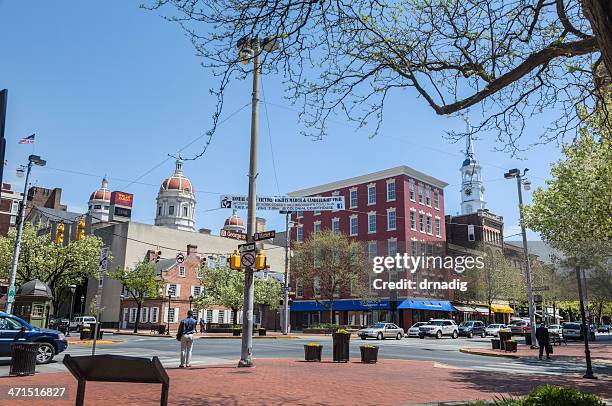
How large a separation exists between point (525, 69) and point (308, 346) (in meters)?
12.9

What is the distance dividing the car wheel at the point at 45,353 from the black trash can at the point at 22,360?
3.23m

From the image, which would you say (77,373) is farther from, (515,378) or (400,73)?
(515,378)

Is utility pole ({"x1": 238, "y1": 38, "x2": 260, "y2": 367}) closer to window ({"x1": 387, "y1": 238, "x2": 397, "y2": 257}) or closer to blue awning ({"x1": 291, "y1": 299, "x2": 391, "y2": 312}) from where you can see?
blue awning ({"x1": 291, "y1": 299, "x2": 391, "y2": 312})

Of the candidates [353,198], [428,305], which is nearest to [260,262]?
[428,305]

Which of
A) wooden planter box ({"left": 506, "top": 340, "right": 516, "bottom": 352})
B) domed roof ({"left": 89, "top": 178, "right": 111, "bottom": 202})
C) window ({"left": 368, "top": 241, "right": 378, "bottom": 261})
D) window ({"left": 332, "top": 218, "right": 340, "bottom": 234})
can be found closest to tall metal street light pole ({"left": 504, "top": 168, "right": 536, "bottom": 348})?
wooden planter box ({"left": 506, "top": 340, "right": 516, "bottom": 352})

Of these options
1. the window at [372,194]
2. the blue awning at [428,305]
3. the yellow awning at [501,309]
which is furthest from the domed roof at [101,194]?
the yellow awning at [501,309]

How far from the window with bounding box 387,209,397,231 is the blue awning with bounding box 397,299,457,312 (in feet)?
27.2

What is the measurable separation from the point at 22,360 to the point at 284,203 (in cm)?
951

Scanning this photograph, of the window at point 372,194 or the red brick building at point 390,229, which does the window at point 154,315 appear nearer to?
the red brick building at point 390,229

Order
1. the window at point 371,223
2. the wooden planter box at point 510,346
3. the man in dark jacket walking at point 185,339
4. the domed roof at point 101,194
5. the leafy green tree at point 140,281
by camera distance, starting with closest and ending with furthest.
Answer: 1. the man in dark jacket walking at point 185,339
2. the wooden planter box at point 510,346
3. the leafy green tree at point 140,281
4. the window at point 371,223
5. the domed roof at point 101,194

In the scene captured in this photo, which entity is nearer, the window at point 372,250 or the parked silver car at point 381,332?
the parked silver car at point 381,332

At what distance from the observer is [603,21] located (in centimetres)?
516

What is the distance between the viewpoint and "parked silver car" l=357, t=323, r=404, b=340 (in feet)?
136

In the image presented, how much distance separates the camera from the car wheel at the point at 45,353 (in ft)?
53.5
